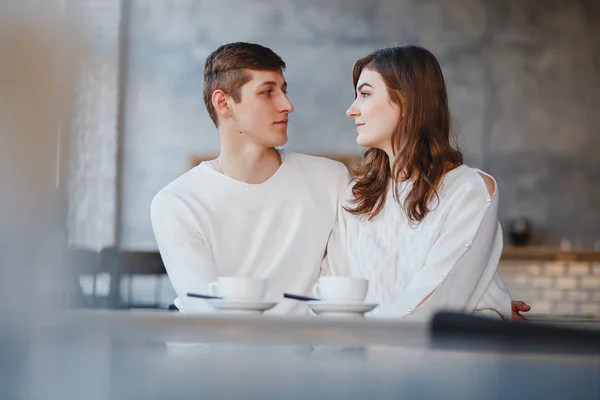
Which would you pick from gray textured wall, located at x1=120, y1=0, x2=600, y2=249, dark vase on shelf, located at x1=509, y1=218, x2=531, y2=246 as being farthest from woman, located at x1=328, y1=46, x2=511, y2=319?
gray textured wall, located at x1=120, y1=0, x2=600, y2=249

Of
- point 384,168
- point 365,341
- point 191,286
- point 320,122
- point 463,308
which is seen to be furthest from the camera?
point 320,122

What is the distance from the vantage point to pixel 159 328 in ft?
2.50

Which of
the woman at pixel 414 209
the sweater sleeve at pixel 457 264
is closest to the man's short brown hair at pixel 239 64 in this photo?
the woman at pixel 414 209

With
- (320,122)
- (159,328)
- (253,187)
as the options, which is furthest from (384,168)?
(320,122)

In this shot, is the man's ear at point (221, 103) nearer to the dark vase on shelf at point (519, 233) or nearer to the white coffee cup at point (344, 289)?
the white coffee cup at point (344, 289)

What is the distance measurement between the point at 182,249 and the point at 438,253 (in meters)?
0.68

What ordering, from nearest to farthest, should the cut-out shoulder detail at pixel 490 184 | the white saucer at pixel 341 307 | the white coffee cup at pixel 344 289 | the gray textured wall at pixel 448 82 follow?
the white saucer at pixel 341 307 → the white coffee cup at pixel 344 289 → the cut-out shoulder detail at pixel 490 184 → the gray textured wall at pixel 448 82

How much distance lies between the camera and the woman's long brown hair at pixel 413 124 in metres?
2.48

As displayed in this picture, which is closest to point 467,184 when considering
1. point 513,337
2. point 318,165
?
point 318,165

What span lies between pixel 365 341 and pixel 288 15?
20.5ft

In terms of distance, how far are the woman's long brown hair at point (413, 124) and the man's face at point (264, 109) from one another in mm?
322

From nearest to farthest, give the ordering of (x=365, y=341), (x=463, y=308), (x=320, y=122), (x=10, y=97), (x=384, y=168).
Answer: (x=10, y=97), (x=365, y=341), (x=463, y=308), (x=384, y=168), (x=320, y=122)

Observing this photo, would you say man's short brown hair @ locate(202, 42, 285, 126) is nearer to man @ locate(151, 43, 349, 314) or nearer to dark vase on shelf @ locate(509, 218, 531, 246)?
man @ locate(151, 43, 349, 314)

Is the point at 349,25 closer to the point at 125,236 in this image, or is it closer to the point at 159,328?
the point at 125,236
